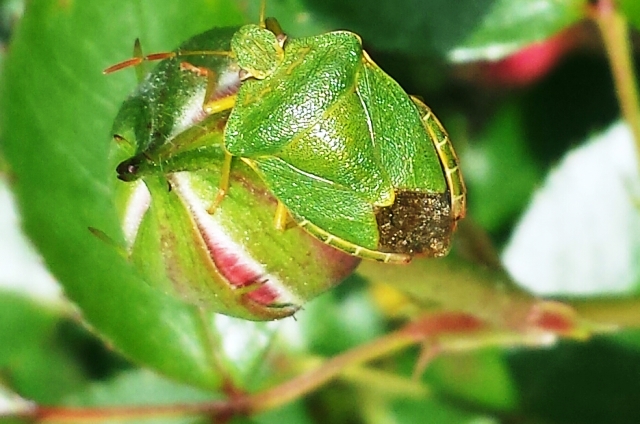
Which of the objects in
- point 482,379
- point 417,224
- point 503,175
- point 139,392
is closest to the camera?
point 417,224

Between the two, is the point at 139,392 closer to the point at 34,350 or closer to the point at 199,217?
the point at 34,350

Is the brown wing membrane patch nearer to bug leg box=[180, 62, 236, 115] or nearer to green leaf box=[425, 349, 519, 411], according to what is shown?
bug leg box=[180, 62, 236, 115]

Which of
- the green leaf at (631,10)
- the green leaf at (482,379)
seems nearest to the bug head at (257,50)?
the green leaf at (631,10)

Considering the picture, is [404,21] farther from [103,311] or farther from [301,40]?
[103,311]

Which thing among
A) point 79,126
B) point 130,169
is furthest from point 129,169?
point 79,126

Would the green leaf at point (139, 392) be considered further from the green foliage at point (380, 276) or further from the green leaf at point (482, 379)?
the green leaf at point (482, 379)

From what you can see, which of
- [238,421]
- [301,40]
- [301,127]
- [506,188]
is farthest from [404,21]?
[506,188]
